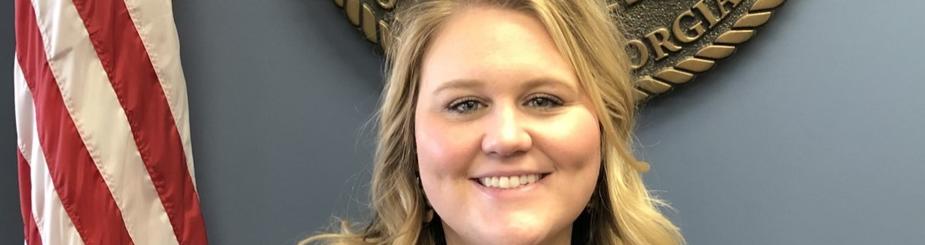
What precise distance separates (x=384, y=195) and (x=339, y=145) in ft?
1.84

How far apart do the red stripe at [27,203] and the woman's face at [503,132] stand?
78 cm

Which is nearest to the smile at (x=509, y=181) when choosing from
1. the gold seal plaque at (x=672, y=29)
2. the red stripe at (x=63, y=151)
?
the gold seal plaque at (x=672, y=29)

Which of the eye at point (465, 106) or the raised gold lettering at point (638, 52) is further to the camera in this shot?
the raised gold lettering at point (638, 52)

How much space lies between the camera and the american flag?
132cm

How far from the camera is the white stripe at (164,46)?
53.5 inches

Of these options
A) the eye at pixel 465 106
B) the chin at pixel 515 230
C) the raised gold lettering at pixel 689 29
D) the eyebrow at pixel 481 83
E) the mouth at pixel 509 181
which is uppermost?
the raised gold lettering at pixel 689 29

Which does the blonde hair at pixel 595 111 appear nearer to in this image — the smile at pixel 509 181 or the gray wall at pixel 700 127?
the smile at pixel 509 181

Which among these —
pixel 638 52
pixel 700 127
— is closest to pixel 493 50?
pixel 638 52

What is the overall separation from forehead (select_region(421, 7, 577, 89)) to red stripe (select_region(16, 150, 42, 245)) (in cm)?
79

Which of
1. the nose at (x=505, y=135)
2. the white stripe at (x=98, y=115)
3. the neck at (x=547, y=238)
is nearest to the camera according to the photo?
Result: the nose at (x=505, y=135)

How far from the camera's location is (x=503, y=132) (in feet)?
2.77

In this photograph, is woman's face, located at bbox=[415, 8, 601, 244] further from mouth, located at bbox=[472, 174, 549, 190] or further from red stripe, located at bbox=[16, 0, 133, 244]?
red stripe, located at bbox=[16, 0, 133, 244]

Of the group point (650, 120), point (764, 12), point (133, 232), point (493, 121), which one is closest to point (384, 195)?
point (493, 121)

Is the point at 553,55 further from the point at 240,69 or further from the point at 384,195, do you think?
the point at 240,69
